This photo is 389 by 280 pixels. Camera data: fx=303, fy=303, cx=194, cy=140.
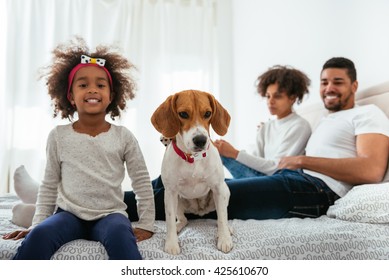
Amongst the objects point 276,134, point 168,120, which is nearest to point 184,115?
point 168,120

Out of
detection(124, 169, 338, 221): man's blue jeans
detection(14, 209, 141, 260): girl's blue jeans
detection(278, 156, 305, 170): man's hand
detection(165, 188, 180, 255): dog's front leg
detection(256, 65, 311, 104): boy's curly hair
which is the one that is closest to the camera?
detection(14, 209, 141, 260): girl's blue jeans

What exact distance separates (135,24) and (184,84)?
81 cm

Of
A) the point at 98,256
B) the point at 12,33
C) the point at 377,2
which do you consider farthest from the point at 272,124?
the point at 12,33

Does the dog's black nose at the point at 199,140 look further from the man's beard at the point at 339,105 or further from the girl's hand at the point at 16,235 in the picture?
the man's beard at the point at 339,105

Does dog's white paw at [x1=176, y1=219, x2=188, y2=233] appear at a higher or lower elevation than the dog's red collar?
lower

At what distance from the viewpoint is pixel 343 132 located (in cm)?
142

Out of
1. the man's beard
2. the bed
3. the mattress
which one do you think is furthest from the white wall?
the mattress

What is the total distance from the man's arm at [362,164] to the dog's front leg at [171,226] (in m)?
0.67

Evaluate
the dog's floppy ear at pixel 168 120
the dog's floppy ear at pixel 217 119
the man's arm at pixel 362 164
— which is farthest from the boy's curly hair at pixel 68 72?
the man's arm at pixel 362 164

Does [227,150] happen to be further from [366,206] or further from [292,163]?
[366,206]

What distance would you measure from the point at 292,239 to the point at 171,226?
384 millimetres

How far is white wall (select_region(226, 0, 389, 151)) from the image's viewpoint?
1625 millimetres

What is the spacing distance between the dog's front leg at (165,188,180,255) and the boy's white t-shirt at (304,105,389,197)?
0.71 meters

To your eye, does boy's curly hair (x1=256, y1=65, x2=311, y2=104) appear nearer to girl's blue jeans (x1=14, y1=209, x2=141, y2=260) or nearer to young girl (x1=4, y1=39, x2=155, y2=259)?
young girl (x1=4, y1=39, x2=155, y2=259)
